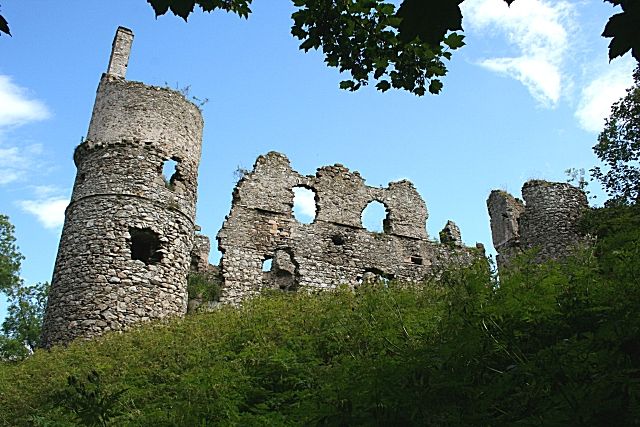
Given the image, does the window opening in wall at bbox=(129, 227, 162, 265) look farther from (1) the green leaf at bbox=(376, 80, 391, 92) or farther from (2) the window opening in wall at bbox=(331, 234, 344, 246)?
(1) the green leaf at bbox=(376, 80, 391, 92)

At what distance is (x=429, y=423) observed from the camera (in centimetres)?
342

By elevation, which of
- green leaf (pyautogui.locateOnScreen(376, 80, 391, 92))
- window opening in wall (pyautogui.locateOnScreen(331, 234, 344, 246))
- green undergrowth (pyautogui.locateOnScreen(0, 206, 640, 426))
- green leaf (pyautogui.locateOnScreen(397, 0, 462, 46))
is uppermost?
window opening in wall (pyautogui.locateOnScreen(331, 234, 344, 246))


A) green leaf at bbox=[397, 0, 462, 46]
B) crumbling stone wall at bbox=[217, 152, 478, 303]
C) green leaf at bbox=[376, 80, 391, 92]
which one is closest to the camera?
green leaf at bbox=[397, 0, 462, 46]

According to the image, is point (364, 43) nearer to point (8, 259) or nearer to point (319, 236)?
point (319, 236)

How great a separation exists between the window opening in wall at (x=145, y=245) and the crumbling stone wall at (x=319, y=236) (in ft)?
7.67

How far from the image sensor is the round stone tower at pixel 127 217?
1128 cm

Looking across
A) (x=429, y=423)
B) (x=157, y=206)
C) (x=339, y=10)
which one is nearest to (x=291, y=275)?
(x=157, y=206)

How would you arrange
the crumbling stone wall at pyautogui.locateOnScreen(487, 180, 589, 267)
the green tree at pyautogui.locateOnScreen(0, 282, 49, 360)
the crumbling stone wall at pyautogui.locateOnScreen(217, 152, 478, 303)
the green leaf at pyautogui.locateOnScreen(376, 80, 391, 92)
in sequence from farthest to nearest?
the green tree at pyautogui.locateOnScreen(0, 282, 49, 360), the crumbling stone wall at pyautogui.locateOnScreen(487, 180, 589, 267), the crumbling stone wall at pyautogui.locateOnScreen(217, 152, 478, 303), the green leaf at pyautogui.locateOnScreen(376, 80, 391, 92)

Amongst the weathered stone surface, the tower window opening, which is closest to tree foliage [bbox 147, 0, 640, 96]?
the tower window opening

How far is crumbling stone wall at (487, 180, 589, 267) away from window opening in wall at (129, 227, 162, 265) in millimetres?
9759

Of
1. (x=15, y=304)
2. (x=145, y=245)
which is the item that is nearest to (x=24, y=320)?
(x=15, y=304)

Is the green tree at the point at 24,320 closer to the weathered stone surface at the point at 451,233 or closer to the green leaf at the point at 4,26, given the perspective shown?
the weathered stone surface at the point at 451,233

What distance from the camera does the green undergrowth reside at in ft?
11.3

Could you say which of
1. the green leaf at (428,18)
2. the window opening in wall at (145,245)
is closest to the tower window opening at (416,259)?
the window opening in wall at (145,245)
